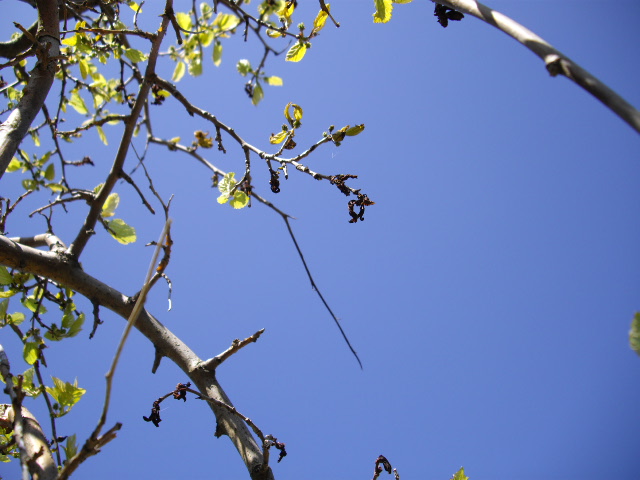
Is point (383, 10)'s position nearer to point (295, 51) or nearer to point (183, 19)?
point (295, 51)

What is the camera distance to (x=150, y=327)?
167 cm

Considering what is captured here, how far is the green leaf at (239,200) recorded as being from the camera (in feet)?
6.71

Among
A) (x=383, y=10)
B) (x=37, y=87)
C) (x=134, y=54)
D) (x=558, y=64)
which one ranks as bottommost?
(x=558, y=64)

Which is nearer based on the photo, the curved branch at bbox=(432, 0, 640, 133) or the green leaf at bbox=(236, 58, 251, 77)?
the curved branch at bbox=(432, 0, 640, 133)

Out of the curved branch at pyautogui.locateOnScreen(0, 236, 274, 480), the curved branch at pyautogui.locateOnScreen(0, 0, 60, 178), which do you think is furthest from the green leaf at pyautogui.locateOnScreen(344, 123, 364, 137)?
the curved branch at pyautogui.locateOnScreen(0, 0, 60, 178)

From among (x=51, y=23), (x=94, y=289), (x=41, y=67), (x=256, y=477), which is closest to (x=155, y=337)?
(x=94, y=289)

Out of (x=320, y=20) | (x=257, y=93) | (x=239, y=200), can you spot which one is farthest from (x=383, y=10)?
(x=257, y=93)

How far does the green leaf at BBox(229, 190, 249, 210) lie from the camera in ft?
6.71

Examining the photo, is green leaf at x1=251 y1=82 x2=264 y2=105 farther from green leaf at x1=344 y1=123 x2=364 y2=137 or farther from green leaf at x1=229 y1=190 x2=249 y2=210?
green leaf at x1=344 y1=123 x2=364 y2=137

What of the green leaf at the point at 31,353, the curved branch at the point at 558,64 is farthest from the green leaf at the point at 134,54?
the curved branch at the point at 558,64

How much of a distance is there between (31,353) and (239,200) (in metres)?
1.21

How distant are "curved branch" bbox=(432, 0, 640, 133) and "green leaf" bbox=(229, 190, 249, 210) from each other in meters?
1.40

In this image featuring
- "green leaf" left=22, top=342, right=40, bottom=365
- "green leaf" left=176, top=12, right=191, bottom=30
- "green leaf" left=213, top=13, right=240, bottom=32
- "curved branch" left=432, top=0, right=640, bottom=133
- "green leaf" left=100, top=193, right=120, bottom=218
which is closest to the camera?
"curved branch" left=432, top=0, right=640, bottom=133

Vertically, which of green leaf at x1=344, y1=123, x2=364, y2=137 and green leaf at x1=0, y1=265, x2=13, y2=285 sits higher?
green leaf at x1=0, y1=265, x2=13, y2=285
